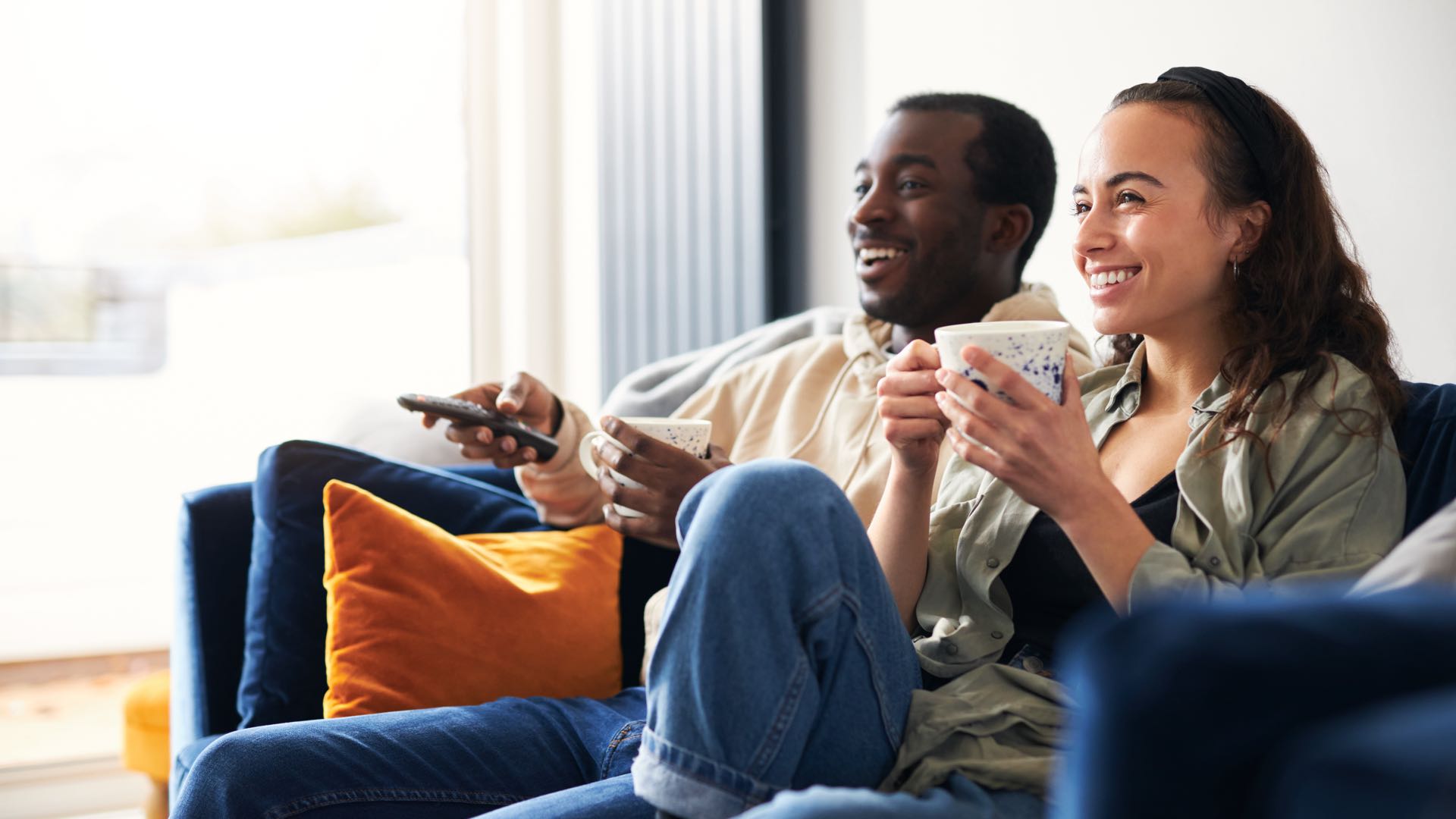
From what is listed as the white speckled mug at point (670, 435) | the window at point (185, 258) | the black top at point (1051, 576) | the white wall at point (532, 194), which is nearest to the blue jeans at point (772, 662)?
the black top at point (1051, 576)

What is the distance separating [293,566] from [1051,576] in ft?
3.12

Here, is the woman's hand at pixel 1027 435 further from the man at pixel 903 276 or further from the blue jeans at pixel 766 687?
the man at pixel 903 276

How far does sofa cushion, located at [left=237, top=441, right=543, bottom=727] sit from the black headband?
3.62 feet

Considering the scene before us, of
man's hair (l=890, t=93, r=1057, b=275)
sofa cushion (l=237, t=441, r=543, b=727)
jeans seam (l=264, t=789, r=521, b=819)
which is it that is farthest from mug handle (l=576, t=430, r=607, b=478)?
man's hair (l=890, t=93, r=1057, b=275)

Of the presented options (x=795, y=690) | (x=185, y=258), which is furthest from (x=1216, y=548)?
(x=185, y=258)

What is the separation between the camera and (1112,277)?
4.08ft

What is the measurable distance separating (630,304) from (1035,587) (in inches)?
65.8

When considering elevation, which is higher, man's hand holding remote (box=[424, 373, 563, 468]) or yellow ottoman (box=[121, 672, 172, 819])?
man's hand holding remote (box=[424, 373, 563, 468])

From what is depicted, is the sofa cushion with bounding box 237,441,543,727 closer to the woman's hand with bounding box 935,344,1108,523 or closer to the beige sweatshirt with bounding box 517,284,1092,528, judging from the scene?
the beige sweatshirt with bounding box 517,284,1092,528

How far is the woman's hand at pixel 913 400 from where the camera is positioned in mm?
1174

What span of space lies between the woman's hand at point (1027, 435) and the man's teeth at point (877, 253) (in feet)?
2.43

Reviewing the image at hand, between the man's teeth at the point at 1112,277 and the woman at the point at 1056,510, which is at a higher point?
the man's teeth at the point at 1112,277

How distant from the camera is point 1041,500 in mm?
1064

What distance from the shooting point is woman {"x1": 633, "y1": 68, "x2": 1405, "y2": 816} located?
967 millimetres
